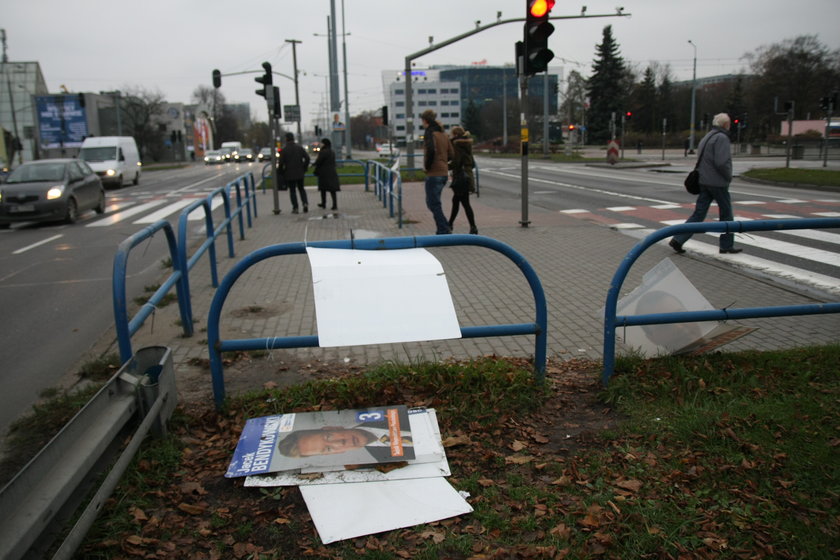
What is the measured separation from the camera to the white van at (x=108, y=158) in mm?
31516

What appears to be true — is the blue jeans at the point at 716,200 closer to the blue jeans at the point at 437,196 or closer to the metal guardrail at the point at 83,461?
the blue jeans at the point at 437,196

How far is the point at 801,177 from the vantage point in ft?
76.1

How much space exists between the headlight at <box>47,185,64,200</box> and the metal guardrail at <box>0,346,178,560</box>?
15.0m

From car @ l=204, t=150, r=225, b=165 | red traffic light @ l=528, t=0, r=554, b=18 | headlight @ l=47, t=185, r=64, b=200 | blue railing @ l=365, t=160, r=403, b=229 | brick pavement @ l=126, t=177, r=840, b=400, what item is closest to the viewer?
brick pavement @ l=126, t=177, r=840, b=400

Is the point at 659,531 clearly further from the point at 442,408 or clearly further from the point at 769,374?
the point at 769,374

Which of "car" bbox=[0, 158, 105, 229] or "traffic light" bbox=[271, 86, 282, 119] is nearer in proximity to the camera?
"car" bbox=[0, 158, 105, 229]

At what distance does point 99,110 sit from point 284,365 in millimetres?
91832

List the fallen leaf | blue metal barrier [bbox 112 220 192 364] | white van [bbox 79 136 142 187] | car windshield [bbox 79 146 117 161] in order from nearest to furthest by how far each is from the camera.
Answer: the fallen leaf
blue metal barrier [bbox 112 220 192 364]
white van [bbox 79 136 142 187]
car windshield [bbox 79 146 117 161]

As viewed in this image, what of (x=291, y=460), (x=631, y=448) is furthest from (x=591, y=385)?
(x=291, y=460)

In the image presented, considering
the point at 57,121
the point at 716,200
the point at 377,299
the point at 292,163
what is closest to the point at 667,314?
the point at 377,299

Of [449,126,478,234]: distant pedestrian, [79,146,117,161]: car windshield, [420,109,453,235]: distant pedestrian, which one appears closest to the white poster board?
[420,109,453,235]: distant pedestrian

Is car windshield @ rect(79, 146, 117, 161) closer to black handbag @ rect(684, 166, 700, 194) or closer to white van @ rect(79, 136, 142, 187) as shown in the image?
white van @ rect(79, 136, 142, 187)

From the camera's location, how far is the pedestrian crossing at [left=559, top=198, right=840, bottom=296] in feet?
28.5

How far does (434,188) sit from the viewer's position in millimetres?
11477
